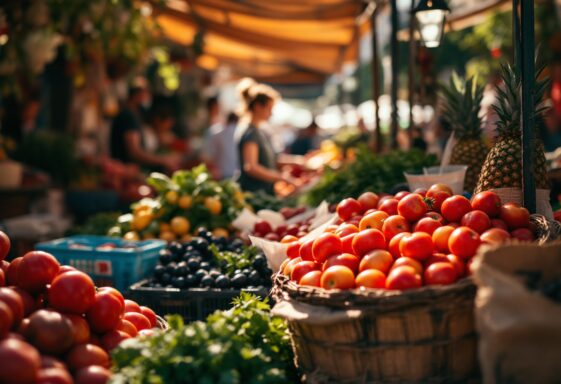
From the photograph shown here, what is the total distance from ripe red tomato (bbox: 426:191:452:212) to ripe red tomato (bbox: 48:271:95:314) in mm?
1640

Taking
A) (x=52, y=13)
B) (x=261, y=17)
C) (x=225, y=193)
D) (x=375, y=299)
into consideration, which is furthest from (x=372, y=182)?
(x=261, y=17)

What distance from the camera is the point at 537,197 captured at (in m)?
3.32

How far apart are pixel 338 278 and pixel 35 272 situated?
129 cm

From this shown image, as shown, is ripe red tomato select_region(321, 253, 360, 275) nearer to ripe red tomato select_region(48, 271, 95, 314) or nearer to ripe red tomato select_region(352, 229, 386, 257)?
ripe red tomato select_region(352, 229, 386, 257)

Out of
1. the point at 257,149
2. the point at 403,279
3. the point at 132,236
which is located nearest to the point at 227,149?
the point at 257,149

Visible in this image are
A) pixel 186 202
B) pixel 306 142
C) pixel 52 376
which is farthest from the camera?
pixel 306 142

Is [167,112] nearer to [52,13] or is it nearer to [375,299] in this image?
[52,13]

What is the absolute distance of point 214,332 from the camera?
239 centimetres

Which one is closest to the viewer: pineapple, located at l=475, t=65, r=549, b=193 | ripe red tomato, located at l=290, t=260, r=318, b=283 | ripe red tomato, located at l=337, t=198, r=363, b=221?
ripe red tomato, located at l=290, t=260, r=318, b=283

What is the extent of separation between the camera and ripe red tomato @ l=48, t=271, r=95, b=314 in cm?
257

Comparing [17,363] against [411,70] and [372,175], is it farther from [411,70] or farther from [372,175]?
[411,70]

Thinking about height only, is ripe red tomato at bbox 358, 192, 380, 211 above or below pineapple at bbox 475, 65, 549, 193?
below

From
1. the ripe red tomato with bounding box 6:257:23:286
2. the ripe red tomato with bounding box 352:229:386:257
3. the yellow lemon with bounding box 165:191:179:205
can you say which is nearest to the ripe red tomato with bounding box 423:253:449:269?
the ripe red tomato with bounding box 352:229:386:257

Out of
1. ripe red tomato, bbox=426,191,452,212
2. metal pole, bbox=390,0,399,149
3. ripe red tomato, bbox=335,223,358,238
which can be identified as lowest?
ripe red tomato, bbox=335,223,358,238
